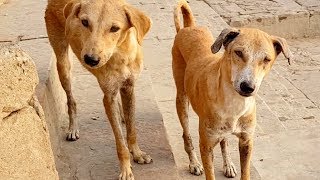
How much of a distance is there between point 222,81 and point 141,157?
1.14m

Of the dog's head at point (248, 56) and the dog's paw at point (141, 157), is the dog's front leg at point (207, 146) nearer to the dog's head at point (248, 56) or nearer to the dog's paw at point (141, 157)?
the dog's head at point (248, 56)

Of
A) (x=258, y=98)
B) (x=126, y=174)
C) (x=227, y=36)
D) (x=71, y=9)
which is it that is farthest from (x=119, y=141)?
(x=258, y=98)

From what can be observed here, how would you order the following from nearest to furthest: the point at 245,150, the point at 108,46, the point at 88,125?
the point at 108,46
the point at 245,150
the point at 88,125

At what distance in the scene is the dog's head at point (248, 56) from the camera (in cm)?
347

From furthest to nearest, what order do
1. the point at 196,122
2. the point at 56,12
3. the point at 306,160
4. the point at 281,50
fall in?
the point at 196,122 < the point at 306,160 < the point at 56,12 < the point at 281,50

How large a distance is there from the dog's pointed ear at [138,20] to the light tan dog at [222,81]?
0.52m

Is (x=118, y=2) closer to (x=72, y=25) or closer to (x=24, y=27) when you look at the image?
(x=72, y=25)

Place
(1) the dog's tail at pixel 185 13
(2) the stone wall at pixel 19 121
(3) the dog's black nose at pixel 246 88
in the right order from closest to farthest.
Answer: (2) the stone wall at pixel 19 121
(3) the dog's black nose at pixel 246 88
(1) the dog's tail at pixel 185 13

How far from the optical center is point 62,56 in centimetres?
498

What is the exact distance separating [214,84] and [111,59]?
85 centimetres

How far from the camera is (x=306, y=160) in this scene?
205 inches

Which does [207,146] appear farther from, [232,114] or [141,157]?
[141,157]

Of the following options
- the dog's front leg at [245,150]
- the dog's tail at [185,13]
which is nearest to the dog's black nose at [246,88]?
the dog's front leg at [245,150]

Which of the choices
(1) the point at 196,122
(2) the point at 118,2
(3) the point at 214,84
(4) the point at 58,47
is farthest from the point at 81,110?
(3) the point at 214,84
